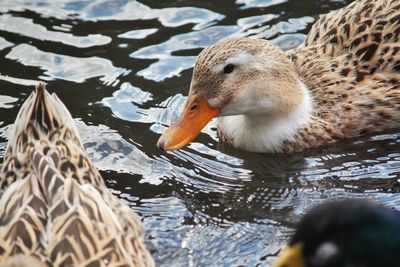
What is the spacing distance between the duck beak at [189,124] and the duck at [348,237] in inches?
147

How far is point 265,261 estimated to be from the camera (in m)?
8.52

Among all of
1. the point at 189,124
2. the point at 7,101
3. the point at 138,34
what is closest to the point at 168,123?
the point at 189,124

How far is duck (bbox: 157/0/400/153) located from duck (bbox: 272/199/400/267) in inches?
148

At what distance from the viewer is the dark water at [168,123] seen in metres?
9.03

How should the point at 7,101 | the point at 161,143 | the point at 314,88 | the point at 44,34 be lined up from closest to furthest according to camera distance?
1. the point at 161,143
2. the point at 314,88
3. the point at 7,101
4. the point at 44,34

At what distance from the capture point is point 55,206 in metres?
7.72

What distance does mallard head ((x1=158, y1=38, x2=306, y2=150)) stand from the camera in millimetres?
9672

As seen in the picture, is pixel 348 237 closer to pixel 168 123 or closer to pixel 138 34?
pixel 168 123

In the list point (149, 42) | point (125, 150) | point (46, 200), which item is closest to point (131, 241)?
point (46, 200)

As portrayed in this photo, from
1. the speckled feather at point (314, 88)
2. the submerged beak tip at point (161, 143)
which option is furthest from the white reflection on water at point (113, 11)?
the submerged beak tip at point (161, 143)

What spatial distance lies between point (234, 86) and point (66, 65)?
2.34m

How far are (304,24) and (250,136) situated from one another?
2336mm

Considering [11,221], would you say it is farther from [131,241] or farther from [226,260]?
[226,260]

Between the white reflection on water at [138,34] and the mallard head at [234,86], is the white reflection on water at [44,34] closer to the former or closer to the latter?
the white reflection on water at [138,34]
